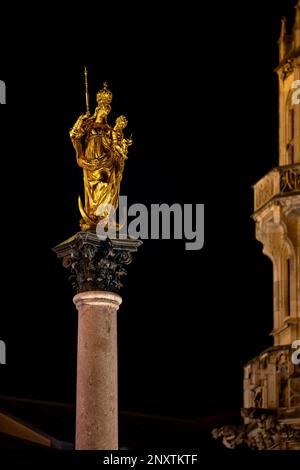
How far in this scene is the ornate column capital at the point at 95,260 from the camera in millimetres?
30094

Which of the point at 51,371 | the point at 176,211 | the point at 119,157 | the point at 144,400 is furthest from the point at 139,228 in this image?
the point at 144,400

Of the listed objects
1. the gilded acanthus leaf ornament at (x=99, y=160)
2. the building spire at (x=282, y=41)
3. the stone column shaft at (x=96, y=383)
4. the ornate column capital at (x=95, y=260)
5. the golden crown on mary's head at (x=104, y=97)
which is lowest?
the stone column shaft at (x=96, y=383)

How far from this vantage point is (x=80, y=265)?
1195 inches

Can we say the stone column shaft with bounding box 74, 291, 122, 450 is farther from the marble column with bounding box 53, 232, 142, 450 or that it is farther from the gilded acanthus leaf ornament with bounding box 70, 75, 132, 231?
the gilded acanthus leaf ornament with bounding box 70, 75, 132, 231

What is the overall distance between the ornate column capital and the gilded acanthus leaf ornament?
0.27m

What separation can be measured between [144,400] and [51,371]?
15.9ft

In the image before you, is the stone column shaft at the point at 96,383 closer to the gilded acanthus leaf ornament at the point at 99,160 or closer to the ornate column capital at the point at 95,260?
the ornate column capital at the point at 95,260

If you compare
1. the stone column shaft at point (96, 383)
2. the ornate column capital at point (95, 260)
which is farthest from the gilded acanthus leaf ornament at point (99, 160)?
the stone column shaft at point (96, 383)

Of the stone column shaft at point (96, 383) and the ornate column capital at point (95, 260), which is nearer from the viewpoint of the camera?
the stone column shaft at point (96, 383)

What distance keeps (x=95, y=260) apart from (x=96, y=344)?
4.87 ft

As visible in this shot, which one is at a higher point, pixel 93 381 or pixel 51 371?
pixel 51 371

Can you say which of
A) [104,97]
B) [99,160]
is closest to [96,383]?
[99,160]

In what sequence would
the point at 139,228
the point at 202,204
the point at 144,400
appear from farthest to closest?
the point at 144,400, the point at 202,204, the point at 139,228
